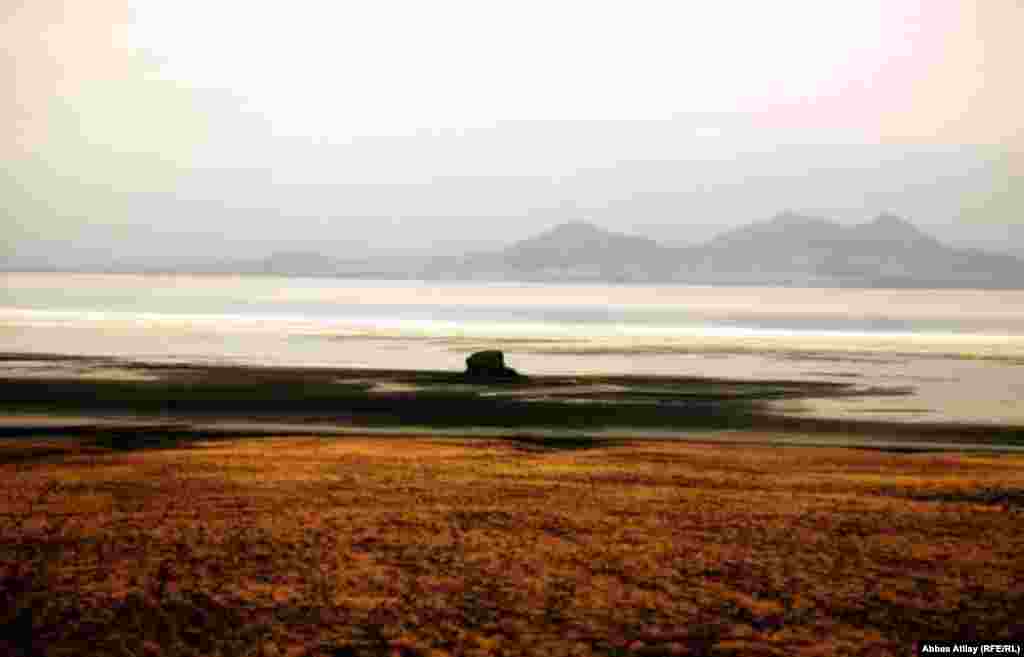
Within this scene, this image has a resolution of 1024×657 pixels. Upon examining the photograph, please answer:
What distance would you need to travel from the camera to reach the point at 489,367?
3606cm

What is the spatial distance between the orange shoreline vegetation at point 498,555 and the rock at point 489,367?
15.9 metres

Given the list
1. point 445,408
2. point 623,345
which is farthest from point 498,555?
point 623,345

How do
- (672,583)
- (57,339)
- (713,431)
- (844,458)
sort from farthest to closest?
1. (57,339)
2. (713,431)
3. (844,458)
4. (672,583)

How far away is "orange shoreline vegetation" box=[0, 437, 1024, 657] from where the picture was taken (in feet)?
32.8

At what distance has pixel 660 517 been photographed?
14852mm

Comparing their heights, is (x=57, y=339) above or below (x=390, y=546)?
above

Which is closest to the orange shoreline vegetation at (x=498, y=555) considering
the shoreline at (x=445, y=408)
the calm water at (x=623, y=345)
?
the shoreline at (x=445, y=408)

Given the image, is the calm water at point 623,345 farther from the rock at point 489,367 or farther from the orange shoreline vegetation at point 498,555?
the orange shoreline vegetation at point 498,555

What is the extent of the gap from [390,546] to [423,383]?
2145cm

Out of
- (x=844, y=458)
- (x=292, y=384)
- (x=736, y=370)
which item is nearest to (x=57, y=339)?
(x=292, y=384)

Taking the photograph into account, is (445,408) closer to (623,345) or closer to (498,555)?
(498,555)

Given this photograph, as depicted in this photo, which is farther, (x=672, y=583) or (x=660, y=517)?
(x=660, y=517)

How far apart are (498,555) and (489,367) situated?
2339 cm

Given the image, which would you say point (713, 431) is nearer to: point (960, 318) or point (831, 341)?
point (831, 341)
